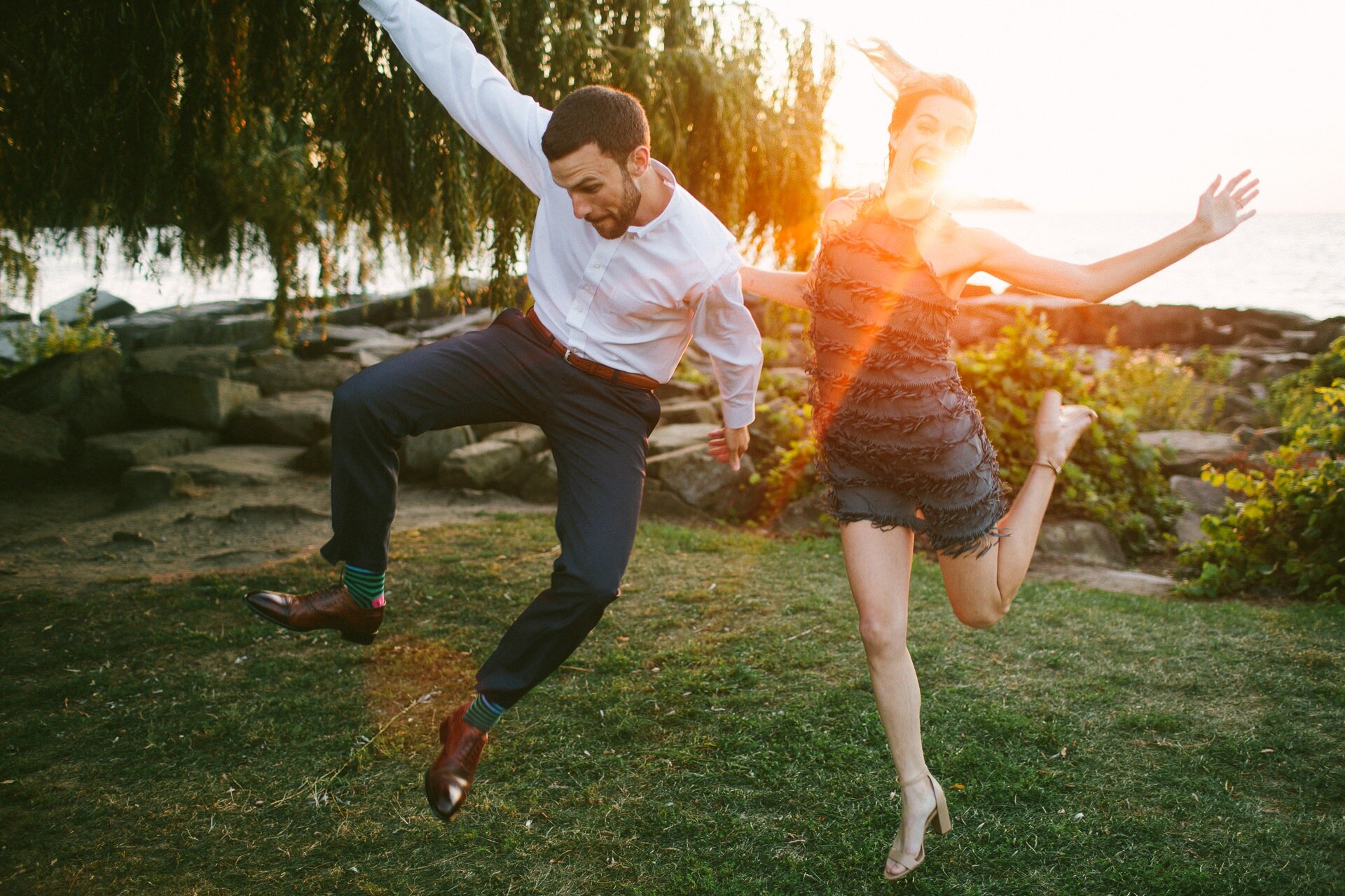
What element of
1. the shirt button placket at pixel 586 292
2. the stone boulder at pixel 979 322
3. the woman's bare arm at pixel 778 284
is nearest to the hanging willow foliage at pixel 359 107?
the shirt button placket at pixel 586 292

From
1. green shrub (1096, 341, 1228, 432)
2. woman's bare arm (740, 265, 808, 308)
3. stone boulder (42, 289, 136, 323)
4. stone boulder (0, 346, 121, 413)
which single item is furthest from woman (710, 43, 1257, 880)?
stone boulder (42, 289, 136, 323)

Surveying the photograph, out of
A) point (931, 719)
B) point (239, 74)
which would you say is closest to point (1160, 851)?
point (931, 719)

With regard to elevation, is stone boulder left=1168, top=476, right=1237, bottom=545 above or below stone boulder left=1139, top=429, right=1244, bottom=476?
below

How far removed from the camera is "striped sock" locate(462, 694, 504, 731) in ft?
9.04

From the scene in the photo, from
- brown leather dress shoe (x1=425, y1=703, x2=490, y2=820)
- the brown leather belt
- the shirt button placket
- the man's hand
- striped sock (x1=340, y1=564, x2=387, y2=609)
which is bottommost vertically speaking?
brown leather dress shoe (x1=425, y1=703, x2=490, y2=820)

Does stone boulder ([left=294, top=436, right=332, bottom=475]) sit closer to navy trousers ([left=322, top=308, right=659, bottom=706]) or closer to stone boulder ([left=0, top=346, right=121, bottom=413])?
stone boulder ([left=0, top=346, right=121, bottom=413])

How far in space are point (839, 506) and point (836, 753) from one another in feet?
4.38

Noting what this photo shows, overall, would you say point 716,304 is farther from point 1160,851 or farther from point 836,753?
point 1160,851

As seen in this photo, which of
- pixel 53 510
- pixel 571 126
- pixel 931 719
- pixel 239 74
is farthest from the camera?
pixel 53 510

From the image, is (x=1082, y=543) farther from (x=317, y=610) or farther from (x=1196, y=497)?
(x=317, y=610)

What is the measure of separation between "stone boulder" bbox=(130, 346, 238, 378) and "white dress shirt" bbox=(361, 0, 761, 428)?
899 centimetres

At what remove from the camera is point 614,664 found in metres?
4.60

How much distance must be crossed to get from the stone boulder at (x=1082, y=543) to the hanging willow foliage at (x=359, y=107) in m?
2.96

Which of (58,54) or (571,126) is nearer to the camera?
(571,126)
